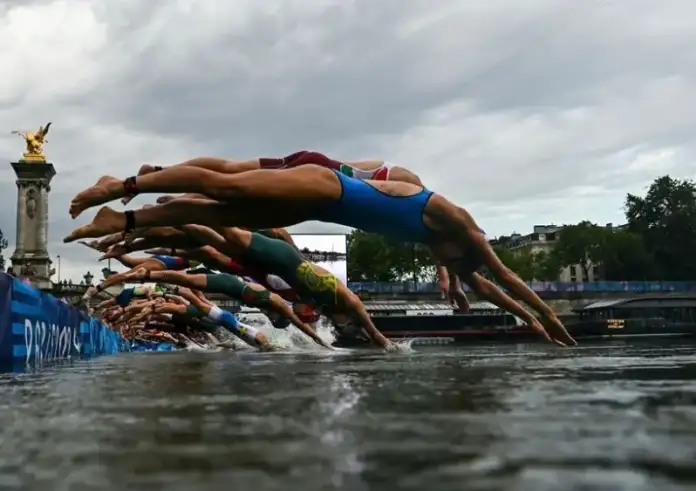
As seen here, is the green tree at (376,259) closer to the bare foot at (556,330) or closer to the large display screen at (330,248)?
the large display screen at (330,248)

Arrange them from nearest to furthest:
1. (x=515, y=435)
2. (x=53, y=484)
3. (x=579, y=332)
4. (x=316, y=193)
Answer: (x=53, y=484) < (x=515, y=435) < (x=316, y=193) < (x=579, y=332)

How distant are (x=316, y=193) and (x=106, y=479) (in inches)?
226

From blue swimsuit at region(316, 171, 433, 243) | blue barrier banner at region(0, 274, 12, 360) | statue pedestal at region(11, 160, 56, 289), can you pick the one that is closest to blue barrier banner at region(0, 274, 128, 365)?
blue barrier banner at region(0, 274, 12, 360)

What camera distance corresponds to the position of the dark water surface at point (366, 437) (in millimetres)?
2264

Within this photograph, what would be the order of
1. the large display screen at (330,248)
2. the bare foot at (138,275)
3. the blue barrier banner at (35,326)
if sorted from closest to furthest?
the blue barrier banner at (35,326), the bare foot at (138,275), the large display screen at (330,248)

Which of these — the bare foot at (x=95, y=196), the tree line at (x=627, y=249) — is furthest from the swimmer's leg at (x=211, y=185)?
the tree line at (x=627, y=249)

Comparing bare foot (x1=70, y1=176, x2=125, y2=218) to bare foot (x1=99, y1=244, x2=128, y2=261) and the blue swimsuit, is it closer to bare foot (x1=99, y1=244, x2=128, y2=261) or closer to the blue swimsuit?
the blue swimsuit

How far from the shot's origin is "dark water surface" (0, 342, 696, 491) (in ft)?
7.43

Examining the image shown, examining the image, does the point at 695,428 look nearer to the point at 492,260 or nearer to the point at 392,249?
A: the point at 492,260

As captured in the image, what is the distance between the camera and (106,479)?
234cm

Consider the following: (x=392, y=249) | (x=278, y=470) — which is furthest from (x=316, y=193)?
(x=392, y=249)

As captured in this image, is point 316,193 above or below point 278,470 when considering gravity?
above

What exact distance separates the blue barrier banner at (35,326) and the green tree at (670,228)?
92808 millimetres

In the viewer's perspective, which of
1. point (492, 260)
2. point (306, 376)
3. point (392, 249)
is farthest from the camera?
point (392, 249)
